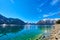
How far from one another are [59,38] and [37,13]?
501 inches

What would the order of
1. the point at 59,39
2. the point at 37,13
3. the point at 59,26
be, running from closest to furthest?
the point at 59,39 → the point at 59,26 → the point at 37,13

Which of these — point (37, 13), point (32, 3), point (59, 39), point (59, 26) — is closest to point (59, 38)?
point (59, 39)

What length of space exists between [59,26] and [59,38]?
2263mm

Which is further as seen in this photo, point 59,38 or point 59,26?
point 59,26

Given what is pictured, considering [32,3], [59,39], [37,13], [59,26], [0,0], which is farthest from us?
[37,13]

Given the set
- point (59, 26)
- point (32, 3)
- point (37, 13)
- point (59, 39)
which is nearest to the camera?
point (59, 39)

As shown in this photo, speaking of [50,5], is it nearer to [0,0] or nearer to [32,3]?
[32,3]

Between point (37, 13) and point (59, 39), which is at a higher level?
point (37, 13)

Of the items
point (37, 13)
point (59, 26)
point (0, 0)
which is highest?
point (0, 0)

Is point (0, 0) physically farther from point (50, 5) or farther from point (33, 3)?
point (50, 5)

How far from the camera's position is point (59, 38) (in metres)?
5.28

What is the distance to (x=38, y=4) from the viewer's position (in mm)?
16453

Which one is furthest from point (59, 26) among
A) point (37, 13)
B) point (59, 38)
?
point (37, 13)

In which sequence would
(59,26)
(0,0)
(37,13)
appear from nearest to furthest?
(59,26), (0,0), (37,13)
